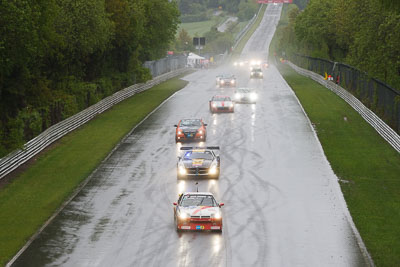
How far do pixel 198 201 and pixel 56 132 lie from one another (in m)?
22.6

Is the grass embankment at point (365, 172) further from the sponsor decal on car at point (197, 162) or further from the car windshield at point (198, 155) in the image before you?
the sponsor decal on car at point (197, 162)

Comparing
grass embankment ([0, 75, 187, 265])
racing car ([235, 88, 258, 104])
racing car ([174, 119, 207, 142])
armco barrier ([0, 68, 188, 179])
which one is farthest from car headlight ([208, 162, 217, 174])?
racing car ([235, 88, 258, 104])

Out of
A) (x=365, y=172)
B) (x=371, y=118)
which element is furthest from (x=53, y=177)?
(x=371, y=118)

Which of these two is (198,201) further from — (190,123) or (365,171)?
(190,123)

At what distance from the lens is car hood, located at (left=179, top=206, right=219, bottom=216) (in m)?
23.4

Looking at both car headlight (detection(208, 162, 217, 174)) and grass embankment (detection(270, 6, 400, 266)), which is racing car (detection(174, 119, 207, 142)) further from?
car headlight (detection(208, 162, 217, 174))

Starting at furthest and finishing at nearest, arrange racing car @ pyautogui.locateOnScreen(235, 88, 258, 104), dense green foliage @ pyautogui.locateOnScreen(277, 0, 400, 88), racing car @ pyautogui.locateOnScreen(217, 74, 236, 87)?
racing car @ pyautogui.locateOnScreen(217, 74, 236, 87) < racing car @ pyautogui.locateOnScreen(235, 88, 258, 104) < dense green foliage @ pyautogui.locateOnScreen(277, 0, 400, 88)

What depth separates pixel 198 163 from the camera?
32.7m

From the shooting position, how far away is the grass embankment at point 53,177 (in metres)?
25.3

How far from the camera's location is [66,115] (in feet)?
166

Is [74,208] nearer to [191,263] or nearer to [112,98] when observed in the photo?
[191,263]

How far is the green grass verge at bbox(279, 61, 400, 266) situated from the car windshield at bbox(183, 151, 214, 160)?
6321mm

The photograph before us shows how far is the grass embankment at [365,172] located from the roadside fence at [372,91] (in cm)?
148

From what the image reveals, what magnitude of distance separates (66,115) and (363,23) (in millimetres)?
23862
